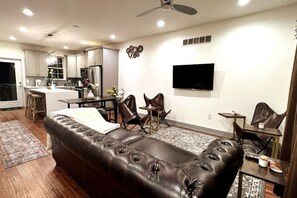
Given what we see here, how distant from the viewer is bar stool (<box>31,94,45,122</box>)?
4.91m

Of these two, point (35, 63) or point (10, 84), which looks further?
point (35, 63)

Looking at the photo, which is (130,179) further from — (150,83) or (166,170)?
(150,83)

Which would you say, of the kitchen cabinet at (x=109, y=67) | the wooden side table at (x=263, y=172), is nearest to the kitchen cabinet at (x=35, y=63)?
the kitchen cabinet at (x=109, y=67)

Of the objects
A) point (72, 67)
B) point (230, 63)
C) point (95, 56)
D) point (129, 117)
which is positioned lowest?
point (129, 117)

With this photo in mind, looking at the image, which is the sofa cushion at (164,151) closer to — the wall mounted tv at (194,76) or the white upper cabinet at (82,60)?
the wall mounted tv at (194,76)

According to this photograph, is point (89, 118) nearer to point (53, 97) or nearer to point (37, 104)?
point (53, 97)

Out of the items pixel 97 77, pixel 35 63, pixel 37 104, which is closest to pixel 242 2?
pixel 97 77

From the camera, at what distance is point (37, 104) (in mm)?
5238

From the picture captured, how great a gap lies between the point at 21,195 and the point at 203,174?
220 centimetres

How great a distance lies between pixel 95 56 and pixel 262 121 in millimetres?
5760

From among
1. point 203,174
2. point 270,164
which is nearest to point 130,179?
point 203,174

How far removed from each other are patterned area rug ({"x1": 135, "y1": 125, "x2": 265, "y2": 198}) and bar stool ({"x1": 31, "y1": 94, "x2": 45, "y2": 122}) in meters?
3.74

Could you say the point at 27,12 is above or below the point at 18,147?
above

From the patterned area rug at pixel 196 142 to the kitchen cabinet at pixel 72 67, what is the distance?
18.8 feet
